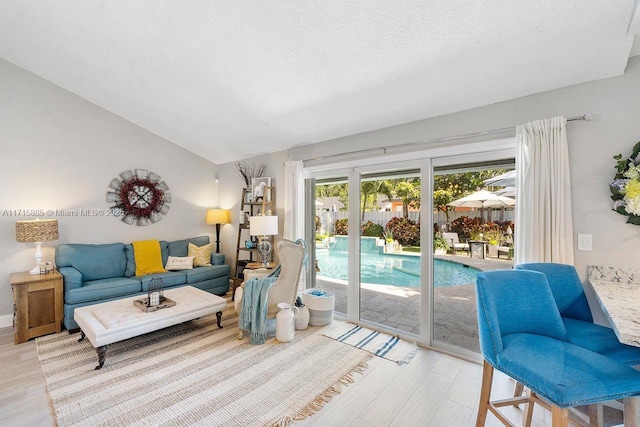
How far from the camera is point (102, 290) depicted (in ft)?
11.4

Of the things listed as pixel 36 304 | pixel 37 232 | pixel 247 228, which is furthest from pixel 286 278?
pixel 37 232

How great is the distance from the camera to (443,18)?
190 cm

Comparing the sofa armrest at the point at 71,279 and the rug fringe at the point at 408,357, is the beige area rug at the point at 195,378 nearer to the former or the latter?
the rug fringe at the point at 408,357

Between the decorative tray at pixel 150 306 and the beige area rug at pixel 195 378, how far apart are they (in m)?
0.43

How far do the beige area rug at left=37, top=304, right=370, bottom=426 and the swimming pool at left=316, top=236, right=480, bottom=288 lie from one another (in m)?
Answer: 0.94

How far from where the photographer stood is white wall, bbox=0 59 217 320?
3545 millimetres

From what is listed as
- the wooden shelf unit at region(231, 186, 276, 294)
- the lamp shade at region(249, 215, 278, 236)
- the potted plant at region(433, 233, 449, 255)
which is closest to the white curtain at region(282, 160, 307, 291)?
the lamp shade at region(249, 215, 278, 236)

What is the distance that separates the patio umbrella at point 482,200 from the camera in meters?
2.72

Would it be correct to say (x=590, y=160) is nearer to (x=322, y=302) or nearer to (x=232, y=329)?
(x=322, y=302)

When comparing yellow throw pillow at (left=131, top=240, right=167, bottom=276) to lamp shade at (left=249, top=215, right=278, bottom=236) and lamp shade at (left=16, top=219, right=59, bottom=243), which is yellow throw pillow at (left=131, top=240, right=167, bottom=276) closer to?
lamp shade at (left=16, top=219, right=59, bottom=243)

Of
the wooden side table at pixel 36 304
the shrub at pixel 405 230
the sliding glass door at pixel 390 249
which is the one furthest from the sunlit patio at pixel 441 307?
the wooden side table at pixel 36 304

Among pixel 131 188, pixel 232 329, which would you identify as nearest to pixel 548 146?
pixel 232 329

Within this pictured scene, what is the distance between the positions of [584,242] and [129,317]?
157 inches

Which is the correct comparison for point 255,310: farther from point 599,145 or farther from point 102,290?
point 599,145
